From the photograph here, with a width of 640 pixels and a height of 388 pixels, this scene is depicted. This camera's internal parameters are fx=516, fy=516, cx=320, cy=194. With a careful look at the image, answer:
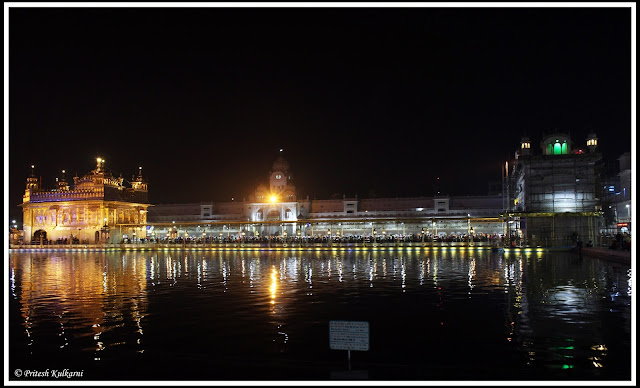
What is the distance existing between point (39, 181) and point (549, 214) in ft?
267

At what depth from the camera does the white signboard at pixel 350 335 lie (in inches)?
344

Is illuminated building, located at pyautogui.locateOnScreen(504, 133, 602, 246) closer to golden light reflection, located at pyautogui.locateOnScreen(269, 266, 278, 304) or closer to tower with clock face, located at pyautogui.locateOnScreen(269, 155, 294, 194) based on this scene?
golden light reflection, located at pyautogui.locateOnScreen(269, 266, 278, 304)

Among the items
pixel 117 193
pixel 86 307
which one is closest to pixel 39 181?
pixel 117 193

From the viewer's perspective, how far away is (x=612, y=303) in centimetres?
1616

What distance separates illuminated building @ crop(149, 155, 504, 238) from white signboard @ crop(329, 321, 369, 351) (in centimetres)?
7801

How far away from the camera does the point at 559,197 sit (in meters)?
53.2

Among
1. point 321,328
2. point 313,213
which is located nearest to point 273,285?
point 321,328

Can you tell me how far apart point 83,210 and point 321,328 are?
3022 inches

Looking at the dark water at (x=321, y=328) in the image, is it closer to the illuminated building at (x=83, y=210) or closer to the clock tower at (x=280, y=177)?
the illuminated building at (x=83, y=210)

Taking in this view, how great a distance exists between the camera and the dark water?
9680mm

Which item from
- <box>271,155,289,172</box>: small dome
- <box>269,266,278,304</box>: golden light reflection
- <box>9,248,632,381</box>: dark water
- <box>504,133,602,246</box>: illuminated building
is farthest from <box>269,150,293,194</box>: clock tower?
<box>9,248,632,381</box>: dark water

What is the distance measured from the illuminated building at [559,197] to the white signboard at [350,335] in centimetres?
4705

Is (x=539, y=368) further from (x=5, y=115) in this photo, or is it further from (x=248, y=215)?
(x=248, y=215)

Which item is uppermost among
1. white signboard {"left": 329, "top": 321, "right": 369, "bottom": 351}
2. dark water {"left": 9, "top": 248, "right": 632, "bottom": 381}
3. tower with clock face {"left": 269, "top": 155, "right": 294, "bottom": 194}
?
tower with clock face {"left": 269, "top": 155, "right": 294, "bottom": 194}
